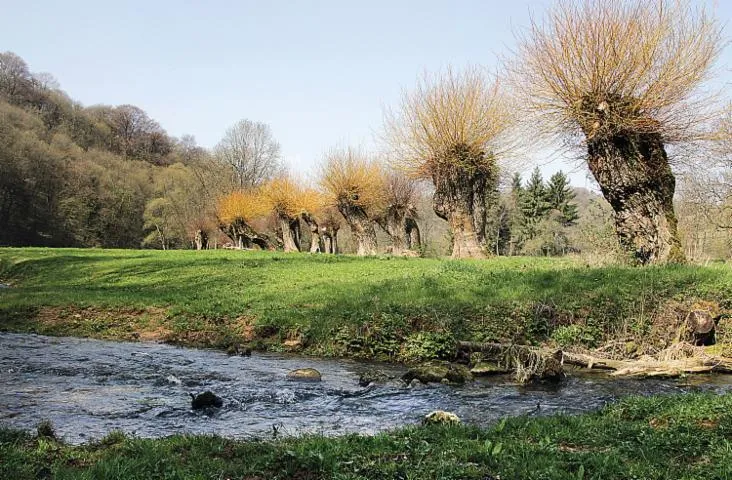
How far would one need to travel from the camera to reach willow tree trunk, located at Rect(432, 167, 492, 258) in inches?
1172

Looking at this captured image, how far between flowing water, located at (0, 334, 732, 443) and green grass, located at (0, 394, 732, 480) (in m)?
1.09

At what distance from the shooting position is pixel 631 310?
1340 cm

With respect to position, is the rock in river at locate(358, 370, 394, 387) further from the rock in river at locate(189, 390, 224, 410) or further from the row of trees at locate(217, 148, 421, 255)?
the row of trees at locate(217, 148, 421, 255)

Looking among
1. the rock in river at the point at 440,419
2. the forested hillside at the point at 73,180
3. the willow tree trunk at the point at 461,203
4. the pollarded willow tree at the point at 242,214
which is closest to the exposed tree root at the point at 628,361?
the rock in river at the point at 440,419

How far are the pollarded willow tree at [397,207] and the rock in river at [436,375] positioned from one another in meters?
34.9

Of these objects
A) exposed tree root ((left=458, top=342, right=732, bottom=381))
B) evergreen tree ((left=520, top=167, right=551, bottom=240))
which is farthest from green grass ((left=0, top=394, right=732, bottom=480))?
evergreen tree ((left=520, top=167, right=551, bottom=240))

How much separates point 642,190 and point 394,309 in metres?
10.6

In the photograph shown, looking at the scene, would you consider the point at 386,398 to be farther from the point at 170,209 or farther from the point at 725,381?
the point at 170,209

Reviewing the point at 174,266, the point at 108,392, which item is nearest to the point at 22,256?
the point at 174,266

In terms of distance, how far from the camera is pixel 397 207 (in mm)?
48312

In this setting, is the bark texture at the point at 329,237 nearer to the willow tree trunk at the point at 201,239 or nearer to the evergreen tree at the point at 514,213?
the willow tree trunk at the point at 201,239

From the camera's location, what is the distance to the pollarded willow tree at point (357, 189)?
42.8m

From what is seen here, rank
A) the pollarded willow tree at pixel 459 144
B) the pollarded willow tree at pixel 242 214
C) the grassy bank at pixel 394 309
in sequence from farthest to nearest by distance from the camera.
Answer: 1. the pollarded willow tree at pixel 242 214
2. the pollarded willow tree at pixel 459 144
3. the grassy bank at pixel 394 309

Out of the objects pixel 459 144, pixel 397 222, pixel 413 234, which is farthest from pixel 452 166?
pixel 413 234
